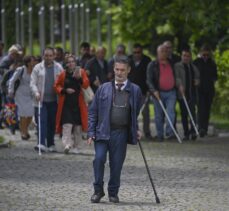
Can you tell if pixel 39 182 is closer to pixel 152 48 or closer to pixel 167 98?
pixel 167 98

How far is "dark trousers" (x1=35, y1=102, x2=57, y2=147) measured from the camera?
62.1 ft

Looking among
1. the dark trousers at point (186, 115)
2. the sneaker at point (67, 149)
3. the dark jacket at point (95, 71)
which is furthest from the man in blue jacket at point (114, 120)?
the dark jacket at point (95, 71)

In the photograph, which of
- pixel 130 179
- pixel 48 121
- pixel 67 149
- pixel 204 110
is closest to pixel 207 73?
pixel 204 110

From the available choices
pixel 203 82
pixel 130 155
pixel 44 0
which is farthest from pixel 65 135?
pixel 44 0

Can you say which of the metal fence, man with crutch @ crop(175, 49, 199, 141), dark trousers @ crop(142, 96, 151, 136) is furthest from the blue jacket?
the metal fence

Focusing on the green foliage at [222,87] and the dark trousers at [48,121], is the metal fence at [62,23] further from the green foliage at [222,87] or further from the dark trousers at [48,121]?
the dark trousers at [48,121]

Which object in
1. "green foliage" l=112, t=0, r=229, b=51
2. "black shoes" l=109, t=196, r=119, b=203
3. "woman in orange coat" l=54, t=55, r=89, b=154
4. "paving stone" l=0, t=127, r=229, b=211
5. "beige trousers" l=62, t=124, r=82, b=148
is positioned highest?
"green foliage" l=112, t=0, r=229, b=51

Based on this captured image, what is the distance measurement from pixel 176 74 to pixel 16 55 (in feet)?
12.3

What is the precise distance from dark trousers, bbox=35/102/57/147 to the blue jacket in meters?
6.64

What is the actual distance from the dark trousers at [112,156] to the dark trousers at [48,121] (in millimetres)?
6567

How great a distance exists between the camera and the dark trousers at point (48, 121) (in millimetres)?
18922

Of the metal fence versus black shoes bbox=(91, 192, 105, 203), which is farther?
the metal fence

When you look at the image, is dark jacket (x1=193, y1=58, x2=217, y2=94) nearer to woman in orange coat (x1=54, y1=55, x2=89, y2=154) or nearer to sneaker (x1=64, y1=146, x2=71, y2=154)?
woman in orange coat (x1=54, y1=55, x2=89, y2=154)

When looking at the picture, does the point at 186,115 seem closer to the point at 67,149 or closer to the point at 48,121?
the point at 48,121
